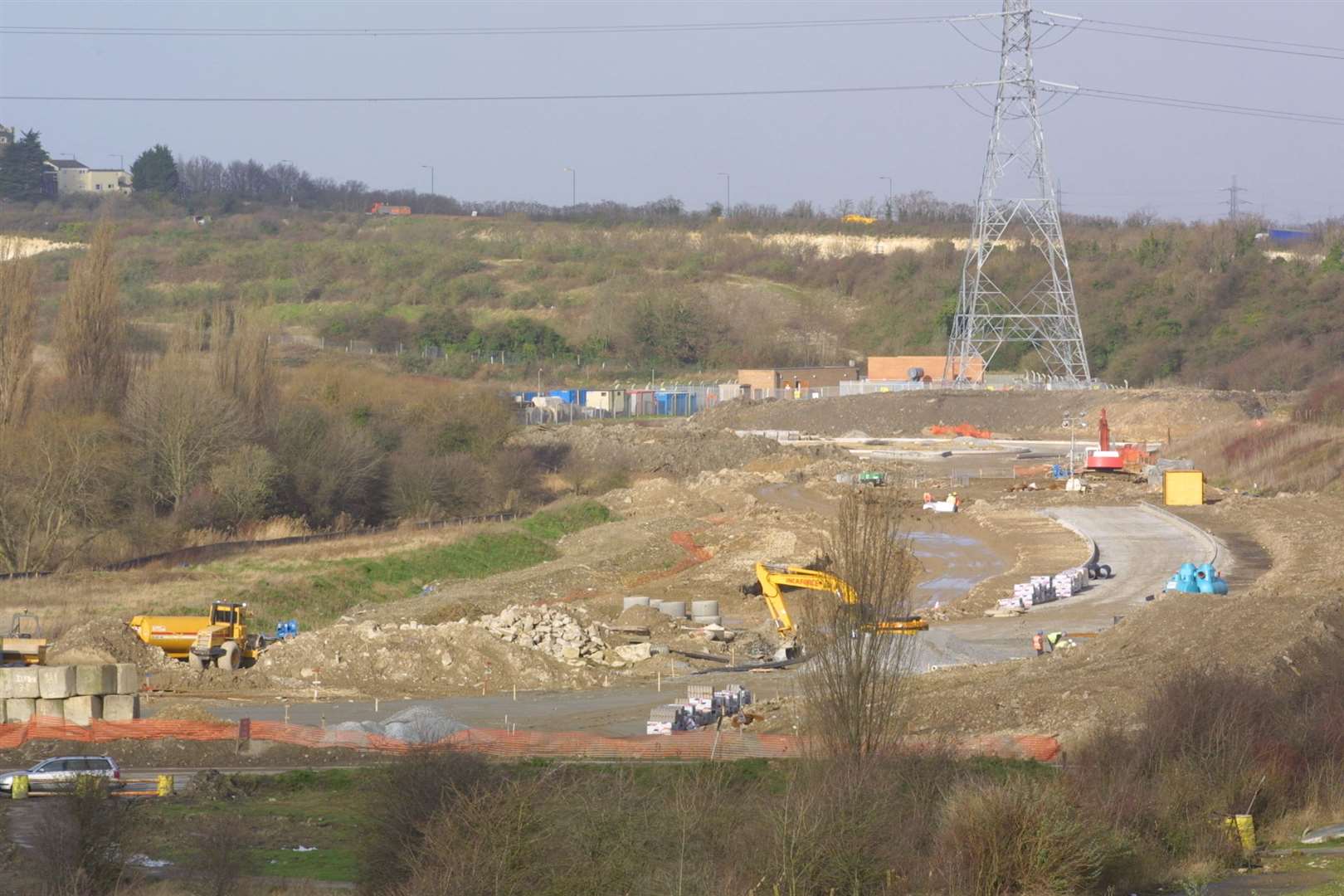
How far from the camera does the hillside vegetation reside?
106 metres

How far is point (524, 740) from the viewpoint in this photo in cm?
2481

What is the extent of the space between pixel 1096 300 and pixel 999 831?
10548cm

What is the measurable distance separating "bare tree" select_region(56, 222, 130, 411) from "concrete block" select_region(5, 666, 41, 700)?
28.7 m

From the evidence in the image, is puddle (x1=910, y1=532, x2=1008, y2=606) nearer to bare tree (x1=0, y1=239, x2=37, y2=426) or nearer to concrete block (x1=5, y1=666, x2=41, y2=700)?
concrete block (x1=5, y1=666, x2=41, y2=700)

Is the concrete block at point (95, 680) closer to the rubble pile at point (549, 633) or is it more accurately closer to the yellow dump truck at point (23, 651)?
the yellow dump truck at point (23, 651)

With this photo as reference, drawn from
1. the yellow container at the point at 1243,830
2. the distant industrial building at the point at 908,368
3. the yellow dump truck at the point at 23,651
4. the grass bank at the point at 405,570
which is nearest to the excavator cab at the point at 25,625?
the yellow dump truck at the point at 23,651

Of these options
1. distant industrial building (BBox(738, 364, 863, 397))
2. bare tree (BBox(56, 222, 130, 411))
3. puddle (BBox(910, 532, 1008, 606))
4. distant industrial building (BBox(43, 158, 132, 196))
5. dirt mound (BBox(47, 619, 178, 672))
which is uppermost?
distant industrial building (BBox(43, 158, 132, 196))

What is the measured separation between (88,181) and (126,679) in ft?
561

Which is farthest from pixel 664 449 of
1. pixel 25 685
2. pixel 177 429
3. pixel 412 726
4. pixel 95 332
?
pixel 412 726

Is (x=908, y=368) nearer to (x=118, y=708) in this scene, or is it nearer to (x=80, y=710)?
(x=118, y=708)

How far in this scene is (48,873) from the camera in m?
15.6

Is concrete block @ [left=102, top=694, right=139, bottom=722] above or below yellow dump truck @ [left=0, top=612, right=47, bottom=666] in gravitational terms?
below

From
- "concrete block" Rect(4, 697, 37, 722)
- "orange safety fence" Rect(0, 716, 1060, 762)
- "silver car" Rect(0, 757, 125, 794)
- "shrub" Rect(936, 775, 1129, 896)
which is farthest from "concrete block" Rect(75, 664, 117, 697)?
"shrub" Rect(936, 775, 1129, 896)

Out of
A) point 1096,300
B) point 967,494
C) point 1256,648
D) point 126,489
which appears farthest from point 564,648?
point 1096,300
